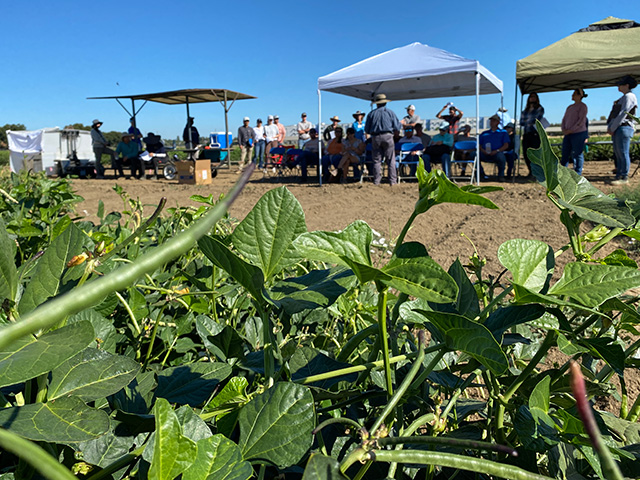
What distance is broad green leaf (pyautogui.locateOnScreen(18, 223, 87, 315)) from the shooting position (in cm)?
44

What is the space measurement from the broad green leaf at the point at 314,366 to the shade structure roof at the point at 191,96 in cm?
1456

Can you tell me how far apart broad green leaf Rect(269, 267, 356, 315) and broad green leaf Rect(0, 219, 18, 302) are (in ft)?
0.70

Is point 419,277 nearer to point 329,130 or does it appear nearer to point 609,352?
point 609,352

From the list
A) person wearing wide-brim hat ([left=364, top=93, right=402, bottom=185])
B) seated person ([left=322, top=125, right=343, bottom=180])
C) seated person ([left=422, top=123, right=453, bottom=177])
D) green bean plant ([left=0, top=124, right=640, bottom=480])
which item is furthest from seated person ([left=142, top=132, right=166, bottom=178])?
green bean plant ([left=0, top=124, right=640, bottom=480])

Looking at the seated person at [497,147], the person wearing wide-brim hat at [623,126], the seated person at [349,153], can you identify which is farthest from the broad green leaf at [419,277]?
the seated person at [497,147]

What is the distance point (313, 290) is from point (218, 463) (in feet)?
0.55

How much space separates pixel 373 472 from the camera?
51cm

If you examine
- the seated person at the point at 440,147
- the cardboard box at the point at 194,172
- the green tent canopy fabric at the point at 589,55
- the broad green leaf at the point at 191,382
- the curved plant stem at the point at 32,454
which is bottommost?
the broad green leaf at the point at 191,382

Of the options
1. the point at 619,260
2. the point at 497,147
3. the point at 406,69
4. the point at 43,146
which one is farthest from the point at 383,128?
the point at 43,146

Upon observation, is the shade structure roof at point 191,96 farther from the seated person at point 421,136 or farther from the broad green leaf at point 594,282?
the broad green leaf at point 594,282

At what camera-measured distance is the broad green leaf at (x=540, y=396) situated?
0.41m

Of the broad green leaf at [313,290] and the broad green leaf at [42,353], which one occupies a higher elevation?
the broad green leaf at [313,290]

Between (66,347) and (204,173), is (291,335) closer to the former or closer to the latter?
(66,347)

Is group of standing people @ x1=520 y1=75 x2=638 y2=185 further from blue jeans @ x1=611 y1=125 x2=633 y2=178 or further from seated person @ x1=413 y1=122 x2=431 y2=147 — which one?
seated person @ x1=413 y1=122 x2=431 y2=147
